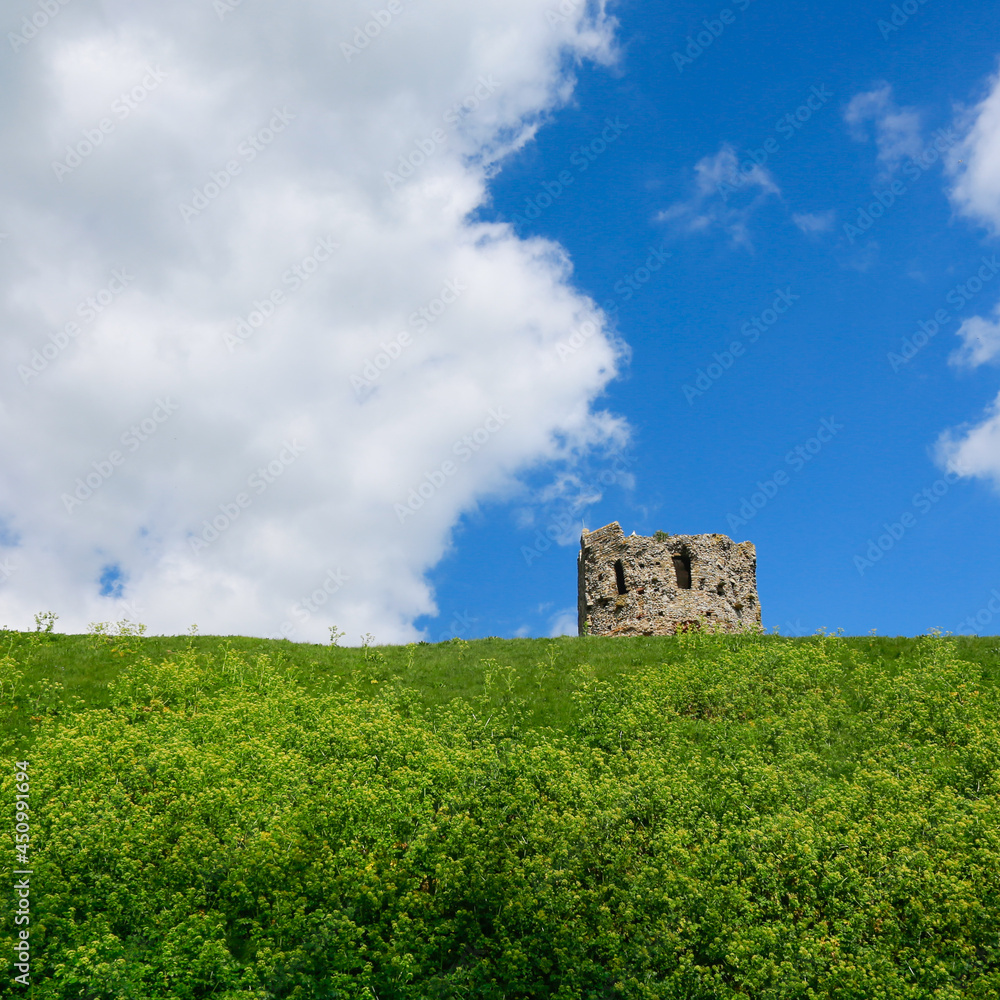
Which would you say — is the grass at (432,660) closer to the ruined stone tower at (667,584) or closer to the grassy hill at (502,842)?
the grassy hill at (502,842)

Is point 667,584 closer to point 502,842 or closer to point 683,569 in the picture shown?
point 683,569

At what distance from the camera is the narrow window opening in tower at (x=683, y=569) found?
127 feet

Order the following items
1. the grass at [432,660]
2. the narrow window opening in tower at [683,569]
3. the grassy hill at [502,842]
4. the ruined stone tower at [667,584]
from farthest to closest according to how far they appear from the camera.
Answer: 1. the narrow window opening in tower at [683,569]
2. the ruined stone tower at [667,584]
3. the grass at [432,660]
4. the grassy hill at [502,842]

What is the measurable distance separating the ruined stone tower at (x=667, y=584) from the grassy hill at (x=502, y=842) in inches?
565

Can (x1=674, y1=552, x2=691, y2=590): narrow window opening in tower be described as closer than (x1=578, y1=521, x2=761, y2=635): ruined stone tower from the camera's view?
No

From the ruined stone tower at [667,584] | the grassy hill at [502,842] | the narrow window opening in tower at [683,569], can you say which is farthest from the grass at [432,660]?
the narrow window opening in tower at [683,569]

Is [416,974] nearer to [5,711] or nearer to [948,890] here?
[948,890]

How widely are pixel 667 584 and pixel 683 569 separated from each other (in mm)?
1934

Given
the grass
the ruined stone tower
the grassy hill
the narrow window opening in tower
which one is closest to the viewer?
the grassy hill

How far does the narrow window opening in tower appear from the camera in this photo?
38.7 m

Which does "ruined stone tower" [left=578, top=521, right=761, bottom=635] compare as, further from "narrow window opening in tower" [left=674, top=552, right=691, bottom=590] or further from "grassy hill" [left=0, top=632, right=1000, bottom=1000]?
"grassy hill" [left=0, top=632, right=1000, bottom=1000]

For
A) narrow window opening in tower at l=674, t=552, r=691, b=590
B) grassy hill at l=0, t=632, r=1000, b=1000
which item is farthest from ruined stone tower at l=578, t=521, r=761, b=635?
grassy hill at l=0, t=632, r=1000, b=1000

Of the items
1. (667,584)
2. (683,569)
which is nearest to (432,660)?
→ (667,584)

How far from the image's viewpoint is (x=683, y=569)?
128 feet
